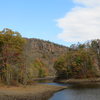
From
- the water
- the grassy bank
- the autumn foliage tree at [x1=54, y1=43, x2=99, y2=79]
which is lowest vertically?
the water

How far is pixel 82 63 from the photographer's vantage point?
374ft

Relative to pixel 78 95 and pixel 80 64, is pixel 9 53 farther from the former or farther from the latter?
pixel 80 64

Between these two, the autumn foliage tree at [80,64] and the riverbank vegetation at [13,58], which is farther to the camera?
the autumn foliage tree at [80,64]

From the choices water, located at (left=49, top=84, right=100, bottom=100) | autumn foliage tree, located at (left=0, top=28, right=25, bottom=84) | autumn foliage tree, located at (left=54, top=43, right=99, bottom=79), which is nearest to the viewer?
water, located at (left=49, top=84, right=100, bottom=100)

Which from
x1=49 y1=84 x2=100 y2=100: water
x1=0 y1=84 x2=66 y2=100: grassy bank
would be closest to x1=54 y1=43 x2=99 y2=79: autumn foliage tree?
x1=49 y1=84 x2=100 y2=100: water

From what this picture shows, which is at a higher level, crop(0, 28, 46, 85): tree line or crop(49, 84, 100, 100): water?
crop(0, 28, 46, 85): tree line

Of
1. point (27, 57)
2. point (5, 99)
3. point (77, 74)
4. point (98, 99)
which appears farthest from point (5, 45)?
point (77, 74)

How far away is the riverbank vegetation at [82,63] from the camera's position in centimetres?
11338

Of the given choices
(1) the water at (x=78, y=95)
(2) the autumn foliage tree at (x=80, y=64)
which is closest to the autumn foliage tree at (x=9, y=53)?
(1) the water at (x=78, y=95)

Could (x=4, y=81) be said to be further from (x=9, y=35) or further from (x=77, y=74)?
(x=77, y=74)

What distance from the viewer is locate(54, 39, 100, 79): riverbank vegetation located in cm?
11338

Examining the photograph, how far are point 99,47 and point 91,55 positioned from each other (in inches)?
390

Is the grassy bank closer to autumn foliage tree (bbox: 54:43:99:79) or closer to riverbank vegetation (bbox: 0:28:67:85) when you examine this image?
riverbank vegetation (bbox: 0:28:67:85)

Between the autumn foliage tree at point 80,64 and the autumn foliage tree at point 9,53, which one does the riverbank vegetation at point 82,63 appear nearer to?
the autumn foliage tree at point 80,64
